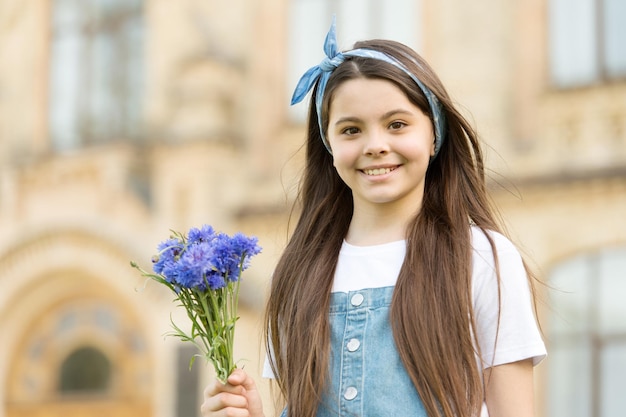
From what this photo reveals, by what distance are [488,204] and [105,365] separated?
9320mm

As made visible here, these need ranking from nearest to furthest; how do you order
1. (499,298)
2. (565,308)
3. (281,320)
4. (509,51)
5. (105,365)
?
(499,298), (281,320), (565,308), (509,51), (105,365)

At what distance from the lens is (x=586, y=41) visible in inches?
350

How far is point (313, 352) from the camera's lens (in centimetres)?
220

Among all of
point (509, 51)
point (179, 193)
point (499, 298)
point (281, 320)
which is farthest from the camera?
point (179, 193)

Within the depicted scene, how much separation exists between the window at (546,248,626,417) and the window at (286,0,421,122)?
7.72 feet

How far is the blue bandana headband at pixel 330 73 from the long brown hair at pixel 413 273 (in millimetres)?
12

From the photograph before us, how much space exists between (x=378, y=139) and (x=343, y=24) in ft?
26.0

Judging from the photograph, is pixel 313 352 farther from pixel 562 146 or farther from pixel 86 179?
pixel 86 179

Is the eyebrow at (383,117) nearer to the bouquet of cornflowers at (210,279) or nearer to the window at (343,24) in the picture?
the bouquet of cornflowers at (210,279)

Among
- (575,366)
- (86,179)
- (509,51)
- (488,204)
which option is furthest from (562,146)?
(488,204)

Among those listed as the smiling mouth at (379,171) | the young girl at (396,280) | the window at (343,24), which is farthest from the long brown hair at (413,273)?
the window at (343,24)

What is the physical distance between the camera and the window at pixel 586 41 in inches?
346

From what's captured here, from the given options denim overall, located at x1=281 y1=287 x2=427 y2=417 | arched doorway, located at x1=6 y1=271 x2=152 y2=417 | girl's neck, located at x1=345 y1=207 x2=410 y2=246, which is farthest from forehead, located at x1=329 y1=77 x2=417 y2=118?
arched doorway, located at x1=6 y1=271 x2=152 y2=417

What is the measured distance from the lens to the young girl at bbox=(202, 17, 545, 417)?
2117 millimetres
